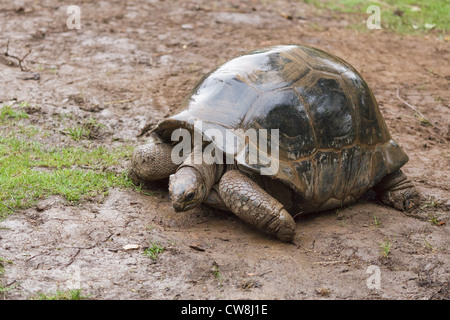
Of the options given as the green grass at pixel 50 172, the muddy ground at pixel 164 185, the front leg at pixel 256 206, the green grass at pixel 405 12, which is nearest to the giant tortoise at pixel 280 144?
the front leg at pixel 256 206

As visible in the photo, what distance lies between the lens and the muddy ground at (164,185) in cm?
314

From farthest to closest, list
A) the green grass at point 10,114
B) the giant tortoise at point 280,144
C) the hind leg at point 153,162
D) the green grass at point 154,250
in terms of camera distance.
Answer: the green grass at point 10,114 → the hind leg at point 153,162 → the giant tortoise at point 280,144 → the green grass at point 154,250

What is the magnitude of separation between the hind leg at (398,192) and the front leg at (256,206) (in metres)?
1.13

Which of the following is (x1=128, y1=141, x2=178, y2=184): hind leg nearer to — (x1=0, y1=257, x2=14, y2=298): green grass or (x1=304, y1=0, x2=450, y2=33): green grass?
(x1=0, y1=257, x2=14, y2=298): green grass

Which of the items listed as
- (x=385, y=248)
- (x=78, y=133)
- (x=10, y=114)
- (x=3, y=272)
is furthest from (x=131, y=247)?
(x=10, y=114)

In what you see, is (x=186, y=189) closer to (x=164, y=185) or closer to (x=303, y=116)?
(x=164, y=185)

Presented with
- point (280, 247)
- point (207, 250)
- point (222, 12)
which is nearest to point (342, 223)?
point (280, 247)

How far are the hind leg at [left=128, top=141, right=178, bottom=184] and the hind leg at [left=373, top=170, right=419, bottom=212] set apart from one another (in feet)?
5.58

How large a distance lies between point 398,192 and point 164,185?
1.84 meters

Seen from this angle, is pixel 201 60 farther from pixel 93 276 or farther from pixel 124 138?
pixel 93 276

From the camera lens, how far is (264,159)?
12.0 feet

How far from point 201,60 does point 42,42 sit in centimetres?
209

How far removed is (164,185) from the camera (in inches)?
174

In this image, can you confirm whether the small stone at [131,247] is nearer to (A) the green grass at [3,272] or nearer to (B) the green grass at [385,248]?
(A) the green grass at [3,272]
